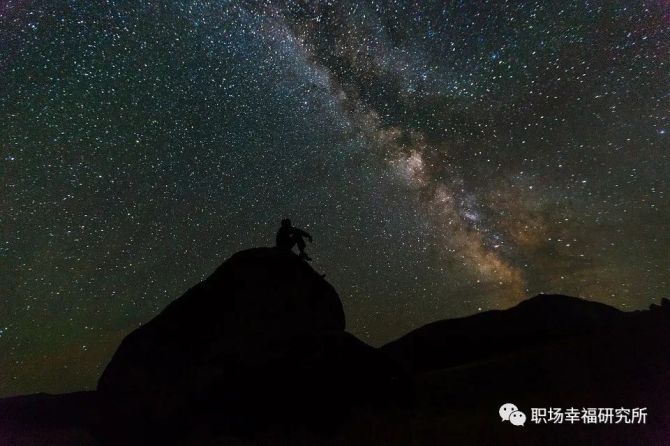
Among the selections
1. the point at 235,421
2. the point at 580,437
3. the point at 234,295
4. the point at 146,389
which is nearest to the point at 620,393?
the point at 580,437

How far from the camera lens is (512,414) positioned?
5816mm

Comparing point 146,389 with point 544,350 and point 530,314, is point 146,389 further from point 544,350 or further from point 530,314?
point 530,314

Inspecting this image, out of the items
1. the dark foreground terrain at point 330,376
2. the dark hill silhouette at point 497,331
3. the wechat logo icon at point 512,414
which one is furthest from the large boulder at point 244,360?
the wechat logo icon at point 512,414

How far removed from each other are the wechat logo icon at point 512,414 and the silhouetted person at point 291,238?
765cm

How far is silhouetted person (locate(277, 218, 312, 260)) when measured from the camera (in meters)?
12.3

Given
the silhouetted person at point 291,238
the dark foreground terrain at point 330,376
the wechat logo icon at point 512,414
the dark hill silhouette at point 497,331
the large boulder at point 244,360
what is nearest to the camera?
the wechat logo icon at point 512,414

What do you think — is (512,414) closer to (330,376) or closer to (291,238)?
(330,376)

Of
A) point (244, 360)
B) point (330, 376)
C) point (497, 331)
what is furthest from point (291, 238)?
point (497, 331)

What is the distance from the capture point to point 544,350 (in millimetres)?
6805

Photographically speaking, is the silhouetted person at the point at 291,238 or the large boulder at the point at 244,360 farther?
the silhouetted person at the point at 291,238

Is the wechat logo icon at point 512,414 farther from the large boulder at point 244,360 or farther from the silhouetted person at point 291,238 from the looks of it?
the silhouetted person at point 291,238

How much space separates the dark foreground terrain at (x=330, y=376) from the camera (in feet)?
19.2

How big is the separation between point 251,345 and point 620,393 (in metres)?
8.13

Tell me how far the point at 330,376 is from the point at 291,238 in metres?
5.82
